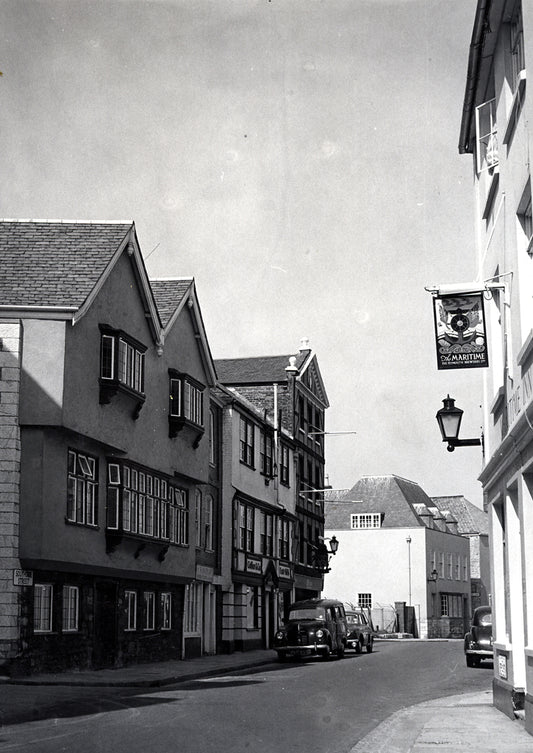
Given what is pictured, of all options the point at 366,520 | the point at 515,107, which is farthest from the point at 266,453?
the point at 366,520

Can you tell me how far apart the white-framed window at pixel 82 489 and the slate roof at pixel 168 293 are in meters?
7.06

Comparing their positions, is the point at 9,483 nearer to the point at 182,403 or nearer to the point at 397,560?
the point at 182,403

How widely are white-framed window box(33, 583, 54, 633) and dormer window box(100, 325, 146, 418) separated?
475cm

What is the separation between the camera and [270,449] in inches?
1836

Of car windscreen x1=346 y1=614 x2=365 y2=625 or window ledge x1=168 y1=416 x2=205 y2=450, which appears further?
car windscreen x1=346 y1=614 x2=365 y2=625

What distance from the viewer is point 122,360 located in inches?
1094

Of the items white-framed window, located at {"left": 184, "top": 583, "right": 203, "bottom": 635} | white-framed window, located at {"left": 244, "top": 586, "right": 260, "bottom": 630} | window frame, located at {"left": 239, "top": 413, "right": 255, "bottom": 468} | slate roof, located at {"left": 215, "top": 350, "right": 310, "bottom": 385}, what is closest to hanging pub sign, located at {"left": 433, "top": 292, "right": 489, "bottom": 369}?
white-framed window, located at {"left": 184, "top": 583, "right": 203, "bottom": 635}

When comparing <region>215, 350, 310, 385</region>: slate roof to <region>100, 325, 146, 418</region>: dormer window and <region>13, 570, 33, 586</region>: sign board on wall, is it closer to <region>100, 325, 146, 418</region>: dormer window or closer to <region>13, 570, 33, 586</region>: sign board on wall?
<region>100, 325, 146, 418</region>: dormer window

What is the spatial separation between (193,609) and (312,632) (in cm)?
420

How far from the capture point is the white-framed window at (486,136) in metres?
17.4

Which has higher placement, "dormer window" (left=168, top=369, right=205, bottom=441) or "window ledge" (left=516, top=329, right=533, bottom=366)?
"dormer window" (left=168, top=369, right=205, bottom=441)

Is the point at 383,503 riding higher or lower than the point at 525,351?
higher

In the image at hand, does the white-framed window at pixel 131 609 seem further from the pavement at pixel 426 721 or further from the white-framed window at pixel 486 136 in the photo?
the white-framed window at pixel 486 136

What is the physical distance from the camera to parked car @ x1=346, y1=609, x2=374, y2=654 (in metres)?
41.3
